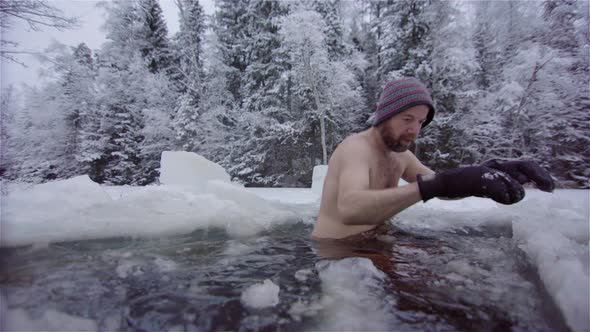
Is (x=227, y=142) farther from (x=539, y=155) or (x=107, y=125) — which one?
(x=539, y=155)

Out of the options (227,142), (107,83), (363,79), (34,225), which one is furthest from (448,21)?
(107,83)

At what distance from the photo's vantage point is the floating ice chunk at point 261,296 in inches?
39.9

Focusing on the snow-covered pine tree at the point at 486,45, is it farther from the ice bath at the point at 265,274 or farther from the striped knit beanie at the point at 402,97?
the striped knit beanie at the point at 402,97

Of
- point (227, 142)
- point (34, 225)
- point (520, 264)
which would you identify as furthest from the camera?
point (227, 142)

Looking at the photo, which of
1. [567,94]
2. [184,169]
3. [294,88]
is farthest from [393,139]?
[567,94]

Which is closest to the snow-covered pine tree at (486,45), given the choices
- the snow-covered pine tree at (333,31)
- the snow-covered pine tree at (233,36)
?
the snow-covered pine tree at (333,31)

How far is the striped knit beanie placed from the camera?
1.60m

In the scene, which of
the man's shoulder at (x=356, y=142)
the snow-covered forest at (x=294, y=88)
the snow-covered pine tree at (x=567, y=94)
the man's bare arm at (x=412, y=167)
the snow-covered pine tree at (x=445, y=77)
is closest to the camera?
the man's shoulder at (x=356, y=142)

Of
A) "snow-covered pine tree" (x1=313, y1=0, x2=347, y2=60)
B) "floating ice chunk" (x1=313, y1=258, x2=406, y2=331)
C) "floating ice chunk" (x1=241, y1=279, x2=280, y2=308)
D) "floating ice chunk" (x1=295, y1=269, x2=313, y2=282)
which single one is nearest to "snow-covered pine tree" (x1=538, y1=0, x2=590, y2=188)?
"snow-covered pine tree" (x1=313, y1=0, x2=347, y2=60)

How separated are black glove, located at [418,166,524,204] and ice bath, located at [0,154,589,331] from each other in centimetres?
30

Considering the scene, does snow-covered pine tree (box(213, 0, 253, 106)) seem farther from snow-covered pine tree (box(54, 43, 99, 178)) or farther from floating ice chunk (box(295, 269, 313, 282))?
floating ice chunk (box(295, 269, 313, 282))

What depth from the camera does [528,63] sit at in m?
9.02

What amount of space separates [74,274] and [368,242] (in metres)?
1.61

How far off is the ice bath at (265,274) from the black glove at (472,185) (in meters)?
0.30
